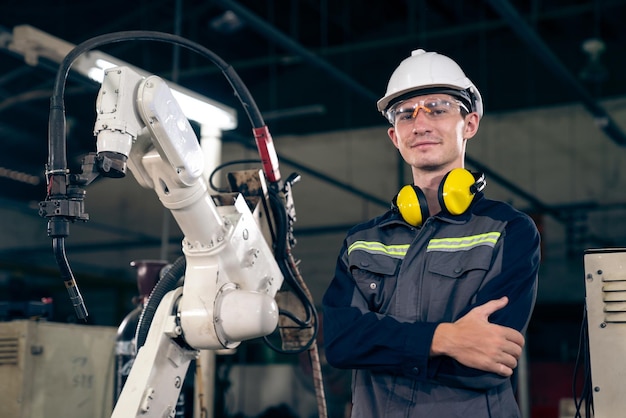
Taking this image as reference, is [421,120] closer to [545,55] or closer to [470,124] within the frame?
[470,124]

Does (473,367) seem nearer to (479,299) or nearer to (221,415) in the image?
(479,299)

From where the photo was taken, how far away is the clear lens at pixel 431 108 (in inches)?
80.0

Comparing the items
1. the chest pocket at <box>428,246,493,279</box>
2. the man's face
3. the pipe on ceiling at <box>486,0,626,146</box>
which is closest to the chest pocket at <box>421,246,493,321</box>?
the chest pocket at <box>428,246,493,279</box>

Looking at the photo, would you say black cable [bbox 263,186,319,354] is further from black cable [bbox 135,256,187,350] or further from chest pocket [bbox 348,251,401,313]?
chest pocket [bbox 348,251,401,313]

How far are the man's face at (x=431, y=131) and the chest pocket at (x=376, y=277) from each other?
0.26m

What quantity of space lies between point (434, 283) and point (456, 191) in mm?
223

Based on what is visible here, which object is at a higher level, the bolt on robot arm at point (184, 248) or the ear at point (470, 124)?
the ear at point (470, 124)

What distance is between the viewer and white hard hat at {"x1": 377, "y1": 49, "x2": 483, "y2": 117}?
205 centimetres

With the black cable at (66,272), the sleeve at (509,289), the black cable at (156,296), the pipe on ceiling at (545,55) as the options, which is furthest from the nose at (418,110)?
the pipe on ceiling at (545,55)

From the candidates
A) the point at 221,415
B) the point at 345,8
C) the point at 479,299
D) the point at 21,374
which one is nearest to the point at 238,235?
the point at 479,299

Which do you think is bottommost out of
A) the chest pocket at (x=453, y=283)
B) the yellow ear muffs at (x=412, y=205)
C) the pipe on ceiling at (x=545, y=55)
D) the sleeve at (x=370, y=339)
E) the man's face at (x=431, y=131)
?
the sleeve at (x=370, y=339)

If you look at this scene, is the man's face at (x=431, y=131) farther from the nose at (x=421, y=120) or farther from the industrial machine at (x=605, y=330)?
the industrial machine at (x=605, y=330)

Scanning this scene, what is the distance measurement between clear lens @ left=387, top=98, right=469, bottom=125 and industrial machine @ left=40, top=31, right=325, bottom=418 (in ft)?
1.36

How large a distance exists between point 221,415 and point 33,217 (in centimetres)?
768
